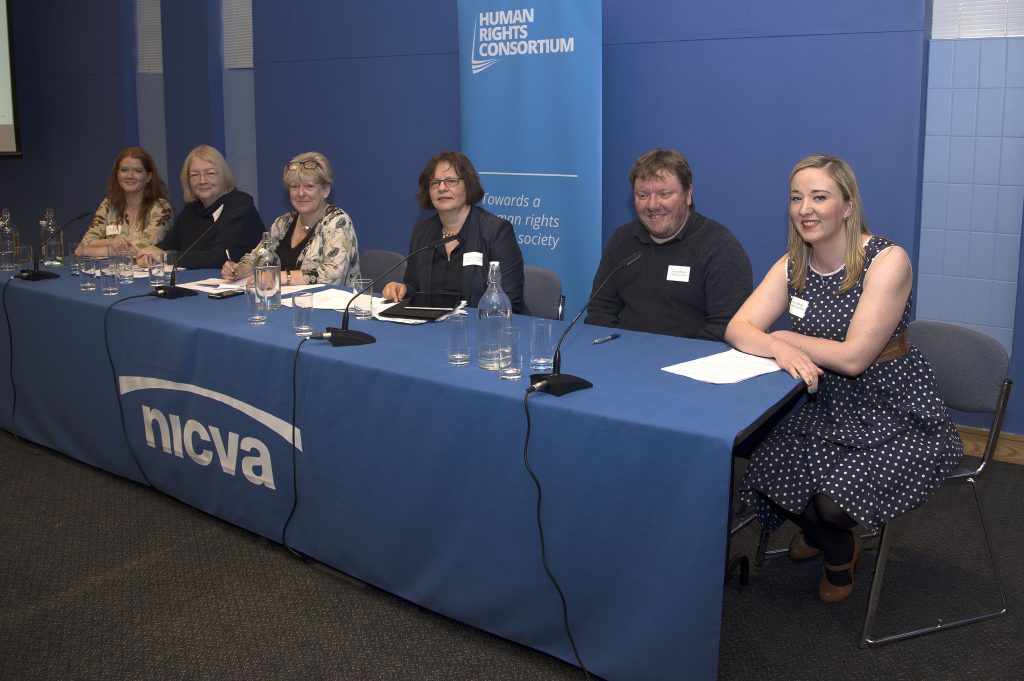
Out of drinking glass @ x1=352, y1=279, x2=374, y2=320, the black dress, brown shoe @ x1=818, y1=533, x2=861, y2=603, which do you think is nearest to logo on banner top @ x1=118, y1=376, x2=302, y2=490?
drinking glass @ x1=352, y1=279, x2=374, y2=320

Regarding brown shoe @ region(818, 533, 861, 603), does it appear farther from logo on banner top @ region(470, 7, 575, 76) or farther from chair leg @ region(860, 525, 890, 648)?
logo on banner top @ region(470, 7, 575, 76)

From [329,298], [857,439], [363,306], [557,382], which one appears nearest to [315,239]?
[329,298]

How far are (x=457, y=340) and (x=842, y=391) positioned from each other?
1.04 metres

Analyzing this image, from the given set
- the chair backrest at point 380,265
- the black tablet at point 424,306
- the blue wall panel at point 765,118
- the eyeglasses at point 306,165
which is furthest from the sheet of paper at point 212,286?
the blue wall panel at point 765,118

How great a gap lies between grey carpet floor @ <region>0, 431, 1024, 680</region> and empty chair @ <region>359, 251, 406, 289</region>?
4.51 feet

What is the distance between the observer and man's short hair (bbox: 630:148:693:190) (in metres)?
2.95

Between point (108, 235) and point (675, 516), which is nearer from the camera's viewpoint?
point (675, 516)

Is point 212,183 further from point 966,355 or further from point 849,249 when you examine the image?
point 966,355

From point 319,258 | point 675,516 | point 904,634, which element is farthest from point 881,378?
point 319,258

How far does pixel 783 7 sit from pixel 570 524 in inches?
109

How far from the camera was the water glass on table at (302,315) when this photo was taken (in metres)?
2.66

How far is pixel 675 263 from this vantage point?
304cm

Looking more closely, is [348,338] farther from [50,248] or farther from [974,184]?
[974,184]

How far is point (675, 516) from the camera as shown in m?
1.83
